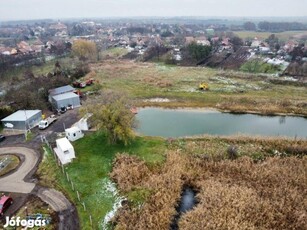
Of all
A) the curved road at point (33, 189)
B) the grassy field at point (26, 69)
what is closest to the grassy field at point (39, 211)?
the curved road at point (33, 189)

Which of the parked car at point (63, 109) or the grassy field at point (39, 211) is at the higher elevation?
the parked car at point (63, 109)

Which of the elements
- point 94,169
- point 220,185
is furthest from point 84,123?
point 220,185

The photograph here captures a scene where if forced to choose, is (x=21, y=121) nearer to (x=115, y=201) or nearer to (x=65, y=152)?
(x=65, y=152)

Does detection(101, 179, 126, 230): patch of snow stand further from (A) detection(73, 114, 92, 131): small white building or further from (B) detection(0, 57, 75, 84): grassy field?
(B) detection(0, 57, 75, 84): grassy field

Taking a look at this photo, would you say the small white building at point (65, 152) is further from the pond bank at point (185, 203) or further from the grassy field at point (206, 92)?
the grassy field at point (206, 92)

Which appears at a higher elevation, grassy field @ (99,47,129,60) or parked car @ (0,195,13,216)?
parked car @ (0,195,13,216)

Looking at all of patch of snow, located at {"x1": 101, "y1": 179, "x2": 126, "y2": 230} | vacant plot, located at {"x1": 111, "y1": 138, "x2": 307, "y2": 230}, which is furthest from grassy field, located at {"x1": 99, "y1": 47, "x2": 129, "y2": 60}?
patch of snow, located at {"x1": 101, "y1": 179, "x2": 126, "y2": 230}

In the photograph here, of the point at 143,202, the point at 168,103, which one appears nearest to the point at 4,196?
the point at 143,202
